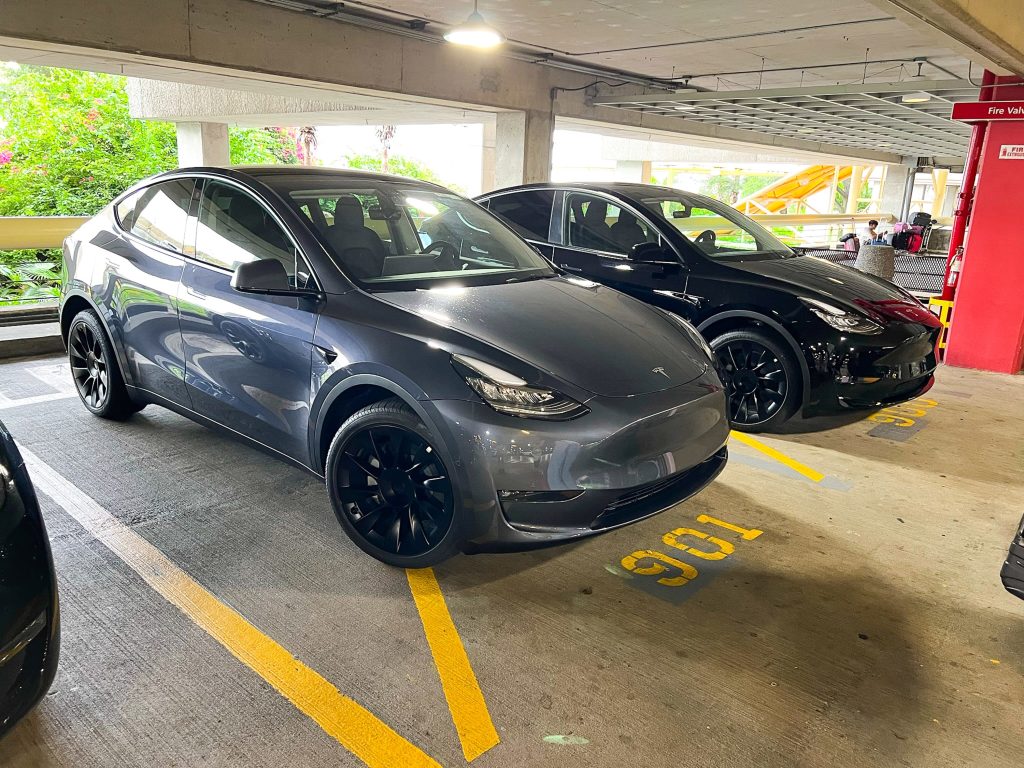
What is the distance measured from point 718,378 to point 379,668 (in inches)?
71.4

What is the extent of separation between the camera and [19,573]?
1733 mm

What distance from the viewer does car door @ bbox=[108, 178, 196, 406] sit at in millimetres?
3693

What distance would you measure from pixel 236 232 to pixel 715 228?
3.53 meters

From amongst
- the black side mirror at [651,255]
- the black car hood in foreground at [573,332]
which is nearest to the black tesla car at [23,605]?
the black car hood in foreground at [573,332]

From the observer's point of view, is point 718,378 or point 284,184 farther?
point 284,184

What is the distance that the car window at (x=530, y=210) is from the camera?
18.5ft

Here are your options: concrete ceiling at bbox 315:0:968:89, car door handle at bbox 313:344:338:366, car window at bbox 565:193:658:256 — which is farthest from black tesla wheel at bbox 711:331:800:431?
concrete ceiling at bbox 315:0:968:89

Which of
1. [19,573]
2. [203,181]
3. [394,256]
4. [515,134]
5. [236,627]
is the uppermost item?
[515,134]

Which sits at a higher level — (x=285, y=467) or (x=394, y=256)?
(x=394, y=256)

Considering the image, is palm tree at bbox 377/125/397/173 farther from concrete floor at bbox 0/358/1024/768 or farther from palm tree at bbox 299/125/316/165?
concrete floor at bbox 0/358/1024/768

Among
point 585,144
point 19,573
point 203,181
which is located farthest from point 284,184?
point 585,144

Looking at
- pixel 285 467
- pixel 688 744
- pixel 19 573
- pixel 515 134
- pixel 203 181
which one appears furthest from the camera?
pixel 515 134

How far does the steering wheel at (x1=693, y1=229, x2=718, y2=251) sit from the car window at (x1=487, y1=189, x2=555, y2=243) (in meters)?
1.12

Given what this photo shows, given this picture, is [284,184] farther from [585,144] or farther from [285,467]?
[585,144]
